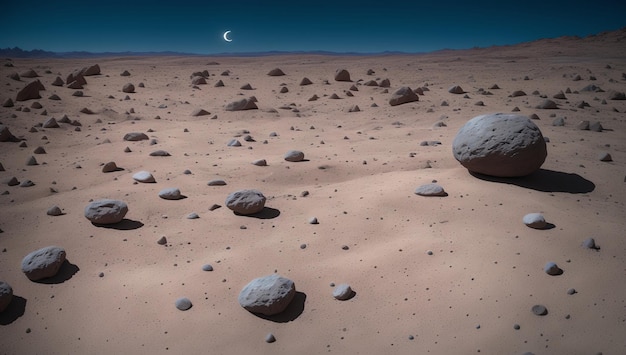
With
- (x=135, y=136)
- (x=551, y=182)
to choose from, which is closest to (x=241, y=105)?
(x=135, y=136)

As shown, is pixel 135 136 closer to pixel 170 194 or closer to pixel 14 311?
pixel 170 194

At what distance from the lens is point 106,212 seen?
329 cm

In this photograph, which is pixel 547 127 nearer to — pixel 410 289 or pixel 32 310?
pixel 410 289

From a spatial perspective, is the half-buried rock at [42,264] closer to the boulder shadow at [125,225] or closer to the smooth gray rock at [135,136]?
the boulder shadow at [125,225]

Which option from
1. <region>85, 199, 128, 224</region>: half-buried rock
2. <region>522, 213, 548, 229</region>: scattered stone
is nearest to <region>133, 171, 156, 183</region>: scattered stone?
<region>85, 199, 128, 224</region>: half-buried rock

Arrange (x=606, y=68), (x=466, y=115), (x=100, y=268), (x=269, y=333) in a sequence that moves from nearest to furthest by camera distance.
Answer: (x=269, y=333) < (x=100, y=268) < (x=466, y=115) < (x=606, y=68)

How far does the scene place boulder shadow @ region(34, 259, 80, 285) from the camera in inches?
109

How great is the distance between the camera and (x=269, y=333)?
7.81ft

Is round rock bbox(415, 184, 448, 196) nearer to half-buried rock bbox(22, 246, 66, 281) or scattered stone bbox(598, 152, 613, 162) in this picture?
scattered stone bbox(598, 152, 613, 162)

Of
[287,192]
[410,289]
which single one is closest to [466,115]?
[287,192]

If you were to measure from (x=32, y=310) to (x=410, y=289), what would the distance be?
228 centimetres

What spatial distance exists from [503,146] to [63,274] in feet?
11.3

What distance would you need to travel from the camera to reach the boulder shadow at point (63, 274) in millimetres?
2777

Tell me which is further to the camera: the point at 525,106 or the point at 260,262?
the point at 525,106
